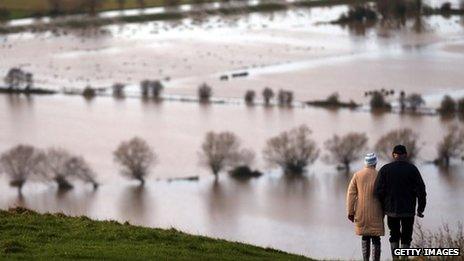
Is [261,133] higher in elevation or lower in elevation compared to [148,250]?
lower

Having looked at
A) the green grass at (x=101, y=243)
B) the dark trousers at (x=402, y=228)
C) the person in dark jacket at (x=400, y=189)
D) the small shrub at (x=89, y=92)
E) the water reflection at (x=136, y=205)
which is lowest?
the water reflection at (x=136, y=205)

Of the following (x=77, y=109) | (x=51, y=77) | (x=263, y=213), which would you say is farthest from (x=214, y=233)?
(x=51, y=77)

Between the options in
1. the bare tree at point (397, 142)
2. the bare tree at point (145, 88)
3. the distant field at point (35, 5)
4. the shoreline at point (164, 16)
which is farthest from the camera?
the distant field at point (35, 5)

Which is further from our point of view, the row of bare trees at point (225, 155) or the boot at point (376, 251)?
the row of bare trees at point (225, 155)

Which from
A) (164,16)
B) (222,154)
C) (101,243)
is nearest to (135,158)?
(222,154)

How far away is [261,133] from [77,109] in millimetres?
3869

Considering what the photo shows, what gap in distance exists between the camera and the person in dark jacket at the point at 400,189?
150 inches

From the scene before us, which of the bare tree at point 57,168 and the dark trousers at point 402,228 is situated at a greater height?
the dark trousers at point 402,228

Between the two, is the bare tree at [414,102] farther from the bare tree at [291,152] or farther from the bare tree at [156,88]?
the bare tree at [156,88]

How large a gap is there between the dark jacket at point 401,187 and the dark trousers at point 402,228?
3cm

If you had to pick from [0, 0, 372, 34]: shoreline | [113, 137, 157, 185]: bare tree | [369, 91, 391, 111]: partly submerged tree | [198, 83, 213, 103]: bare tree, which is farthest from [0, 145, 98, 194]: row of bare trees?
[0, 0, 372, 34]: shoreline

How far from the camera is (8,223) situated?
4.66 metres

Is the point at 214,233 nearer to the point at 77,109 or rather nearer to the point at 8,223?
the point at 8,223

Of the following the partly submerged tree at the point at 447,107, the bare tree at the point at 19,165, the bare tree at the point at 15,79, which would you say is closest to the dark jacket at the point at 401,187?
the bare tree at the point at 19,165
